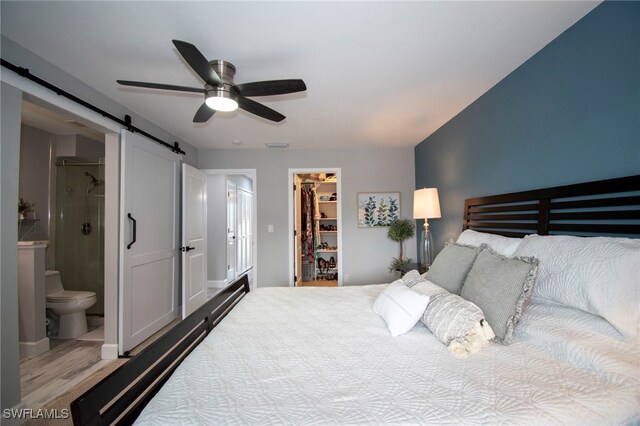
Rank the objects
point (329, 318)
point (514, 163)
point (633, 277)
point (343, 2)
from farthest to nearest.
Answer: point (514, 163), point (329, 318), point (343, 2), point (633, 277)

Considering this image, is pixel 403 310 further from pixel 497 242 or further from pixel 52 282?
pixel 52 282

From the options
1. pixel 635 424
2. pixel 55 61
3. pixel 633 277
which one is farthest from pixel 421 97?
pixel 55 61

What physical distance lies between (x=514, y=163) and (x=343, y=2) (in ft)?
5.64

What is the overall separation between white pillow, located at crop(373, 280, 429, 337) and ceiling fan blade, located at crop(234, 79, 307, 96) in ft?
4.50

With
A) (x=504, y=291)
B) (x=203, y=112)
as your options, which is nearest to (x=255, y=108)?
(x=203, y=112)

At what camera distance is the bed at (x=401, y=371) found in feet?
2.63

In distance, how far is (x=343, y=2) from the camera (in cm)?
135

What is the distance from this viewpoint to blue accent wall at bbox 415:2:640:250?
1294 mm

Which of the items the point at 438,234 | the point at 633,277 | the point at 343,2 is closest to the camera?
the point at 633,277

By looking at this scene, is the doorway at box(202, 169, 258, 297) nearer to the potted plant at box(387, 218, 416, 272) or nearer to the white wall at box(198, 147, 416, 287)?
the white wall at box(198, 147, 416, 287)

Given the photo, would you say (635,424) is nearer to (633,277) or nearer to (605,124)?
(633,277)

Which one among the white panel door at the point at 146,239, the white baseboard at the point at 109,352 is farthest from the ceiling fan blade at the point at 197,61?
the white baseboard at the point at 109,352


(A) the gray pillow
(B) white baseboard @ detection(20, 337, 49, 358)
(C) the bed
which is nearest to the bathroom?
(B) white baseboard @ detection(20, 337, 49, 358)

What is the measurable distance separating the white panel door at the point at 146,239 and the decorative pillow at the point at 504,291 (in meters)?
2.93
